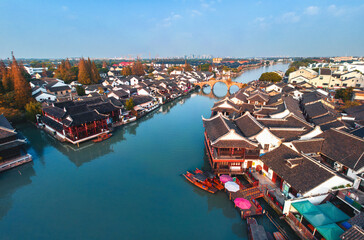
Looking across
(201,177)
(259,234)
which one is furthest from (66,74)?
(259,234)

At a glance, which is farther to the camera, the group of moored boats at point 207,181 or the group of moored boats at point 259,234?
the group of moored boats at point 207,181

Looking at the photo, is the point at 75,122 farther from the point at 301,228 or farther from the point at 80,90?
the point at 80,90

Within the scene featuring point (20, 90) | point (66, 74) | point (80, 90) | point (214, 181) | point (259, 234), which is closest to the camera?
point (259, 234)

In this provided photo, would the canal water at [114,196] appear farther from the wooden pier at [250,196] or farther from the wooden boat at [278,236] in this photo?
the wooden boat at [278,236]

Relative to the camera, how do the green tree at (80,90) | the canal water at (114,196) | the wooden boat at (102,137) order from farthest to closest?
1. the green tree at (80,90)
2. the wooden boat at (102,137)
3. the canal water at (114,196)

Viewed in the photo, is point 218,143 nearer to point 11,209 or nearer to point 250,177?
point 250,177

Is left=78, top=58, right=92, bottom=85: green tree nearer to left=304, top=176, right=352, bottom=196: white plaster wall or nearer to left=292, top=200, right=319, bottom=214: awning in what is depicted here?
left=292, top=200, right=319, bottom=214: awning

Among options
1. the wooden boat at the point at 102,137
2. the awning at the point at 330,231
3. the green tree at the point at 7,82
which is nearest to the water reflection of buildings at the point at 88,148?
the wooden boat at the point at 102,137
